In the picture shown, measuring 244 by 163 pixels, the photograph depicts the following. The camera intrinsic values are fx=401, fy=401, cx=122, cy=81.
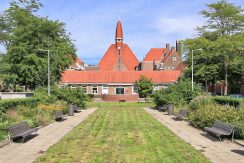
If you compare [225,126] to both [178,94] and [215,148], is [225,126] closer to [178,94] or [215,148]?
[215,148]

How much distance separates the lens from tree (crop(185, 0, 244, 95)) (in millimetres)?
54500

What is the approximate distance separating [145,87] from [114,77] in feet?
31.2

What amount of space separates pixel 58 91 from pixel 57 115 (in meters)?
12.7

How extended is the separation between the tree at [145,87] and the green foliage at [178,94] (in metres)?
24.0

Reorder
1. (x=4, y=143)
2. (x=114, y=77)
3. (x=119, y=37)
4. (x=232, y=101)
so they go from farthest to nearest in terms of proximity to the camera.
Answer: (x=119, y=37) → (x=114, y=77) → (x=232, y=101) → (x=4, y=143)

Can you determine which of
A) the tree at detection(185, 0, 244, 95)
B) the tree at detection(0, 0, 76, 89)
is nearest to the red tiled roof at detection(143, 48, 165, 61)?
the tree at detection(185, 0, 244, 95)

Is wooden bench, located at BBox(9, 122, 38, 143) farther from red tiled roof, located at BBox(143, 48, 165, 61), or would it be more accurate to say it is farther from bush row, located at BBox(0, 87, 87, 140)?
red tiled roof, located at BBox(143, 48, 165, 61)

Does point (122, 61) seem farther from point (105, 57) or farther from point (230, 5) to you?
point (230, 5)

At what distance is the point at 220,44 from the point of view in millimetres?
53938

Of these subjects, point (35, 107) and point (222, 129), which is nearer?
point (222, 129)

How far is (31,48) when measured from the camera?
5003 cm

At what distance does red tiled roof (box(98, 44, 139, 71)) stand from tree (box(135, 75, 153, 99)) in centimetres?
3571

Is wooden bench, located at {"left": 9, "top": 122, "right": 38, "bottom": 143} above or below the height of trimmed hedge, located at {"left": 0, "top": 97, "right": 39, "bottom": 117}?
below

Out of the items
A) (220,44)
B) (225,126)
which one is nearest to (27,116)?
(225,126)
